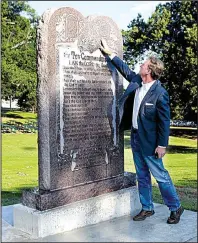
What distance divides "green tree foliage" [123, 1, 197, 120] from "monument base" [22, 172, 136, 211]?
489 inches

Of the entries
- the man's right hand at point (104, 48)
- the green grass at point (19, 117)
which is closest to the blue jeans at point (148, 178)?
the man's right hand at point (104, 48)

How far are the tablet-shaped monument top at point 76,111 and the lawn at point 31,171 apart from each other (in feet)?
6.45

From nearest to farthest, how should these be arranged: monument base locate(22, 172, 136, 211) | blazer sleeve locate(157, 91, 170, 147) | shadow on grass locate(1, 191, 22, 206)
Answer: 1. monument base locate(22, 172, 136, 211)
2. blazer sleeve locate(157, 91, 170, 147)
3. shadow on grass locate(1, 191, 22, 206)

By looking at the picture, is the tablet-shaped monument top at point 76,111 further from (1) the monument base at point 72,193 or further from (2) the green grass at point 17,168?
(2) the green grass at point 17,168

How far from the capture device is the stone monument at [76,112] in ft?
16.1

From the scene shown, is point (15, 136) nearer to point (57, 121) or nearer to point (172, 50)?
point (172, 50)

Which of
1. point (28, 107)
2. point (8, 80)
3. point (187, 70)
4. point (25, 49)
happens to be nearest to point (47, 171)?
point (187, 70)

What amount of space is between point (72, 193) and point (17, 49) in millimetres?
24244

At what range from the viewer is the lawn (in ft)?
25.6

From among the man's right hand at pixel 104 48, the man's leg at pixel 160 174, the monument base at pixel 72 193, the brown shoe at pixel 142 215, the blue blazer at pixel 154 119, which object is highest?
the man's right hand at pixel 104 48

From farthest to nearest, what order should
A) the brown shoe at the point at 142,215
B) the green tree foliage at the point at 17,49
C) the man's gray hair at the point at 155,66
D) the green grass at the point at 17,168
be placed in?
the green tree foliage at the point at 17,49
the green grass at the point at 17,168
the brown shoe at the point at 142,215
the man's gray hair at the point at 155,66

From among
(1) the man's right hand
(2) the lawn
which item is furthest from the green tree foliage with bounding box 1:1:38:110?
(1) the man's right hand

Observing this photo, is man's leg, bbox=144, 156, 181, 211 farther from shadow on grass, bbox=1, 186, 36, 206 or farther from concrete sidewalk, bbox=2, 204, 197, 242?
shadow on grass, bbox=1, 186, 36, 206

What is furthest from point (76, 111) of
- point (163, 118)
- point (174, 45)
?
point (174, 45)
